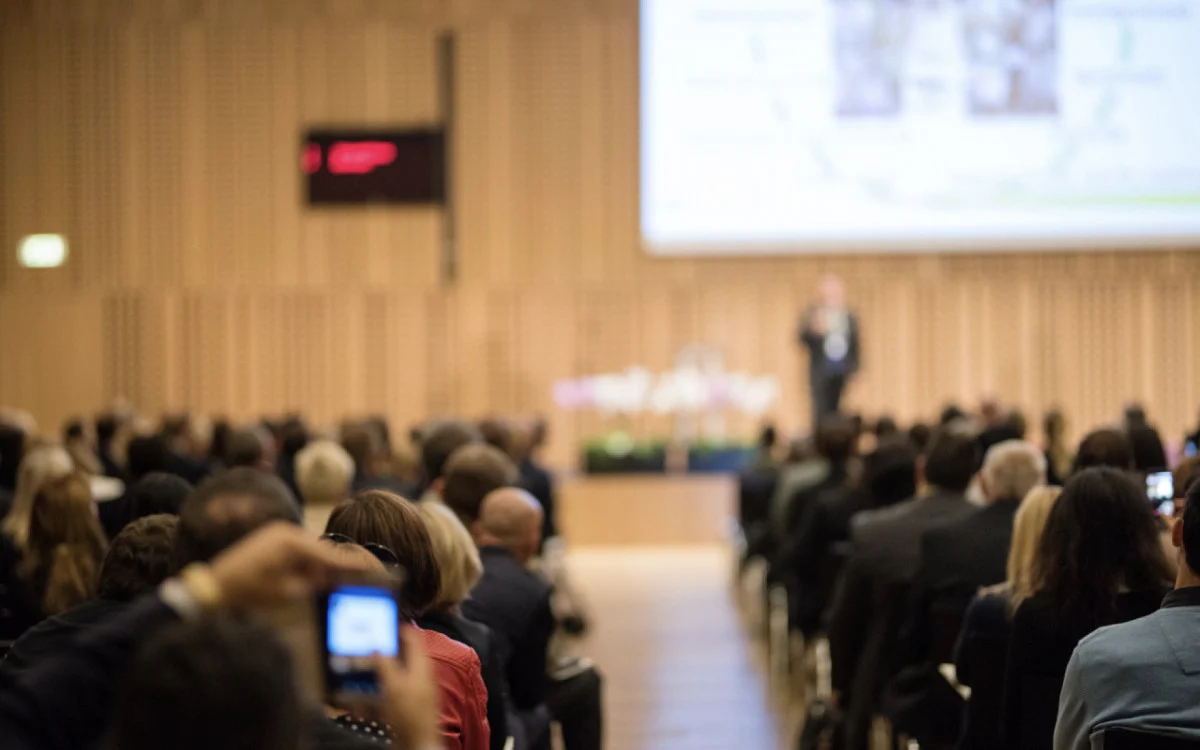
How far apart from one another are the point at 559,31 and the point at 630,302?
10.7 feet

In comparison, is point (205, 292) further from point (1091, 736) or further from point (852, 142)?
point (1091, 736)

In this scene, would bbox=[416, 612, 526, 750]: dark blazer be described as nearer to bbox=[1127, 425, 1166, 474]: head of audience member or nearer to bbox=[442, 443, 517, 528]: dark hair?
bbox=[442, 443, 517, 528]: dark hair

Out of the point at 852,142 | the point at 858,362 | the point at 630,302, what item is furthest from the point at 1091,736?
the point at 630,302

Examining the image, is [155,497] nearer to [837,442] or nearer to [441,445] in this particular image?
[441,445]

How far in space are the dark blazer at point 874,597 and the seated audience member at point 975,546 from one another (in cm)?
37

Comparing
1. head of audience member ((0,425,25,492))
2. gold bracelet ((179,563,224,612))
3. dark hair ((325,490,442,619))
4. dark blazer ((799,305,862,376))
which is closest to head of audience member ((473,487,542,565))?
dark hair ((325,490,442,619))

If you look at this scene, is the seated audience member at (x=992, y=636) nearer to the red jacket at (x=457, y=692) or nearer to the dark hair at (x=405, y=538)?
the red jacket at (x=457, y=692)

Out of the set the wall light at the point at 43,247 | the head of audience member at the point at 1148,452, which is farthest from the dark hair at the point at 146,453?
the wall light at the point at 43,247

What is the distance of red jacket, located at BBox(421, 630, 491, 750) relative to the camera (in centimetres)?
281

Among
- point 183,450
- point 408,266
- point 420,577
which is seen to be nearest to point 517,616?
point 420,577

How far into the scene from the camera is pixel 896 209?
47.4 ft

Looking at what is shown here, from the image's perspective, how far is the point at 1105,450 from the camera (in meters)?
4.85

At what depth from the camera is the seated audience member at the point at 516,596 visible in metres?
4.17

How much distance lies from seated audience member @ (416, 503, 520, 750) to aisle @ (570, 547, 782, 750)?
3032 millimetres
